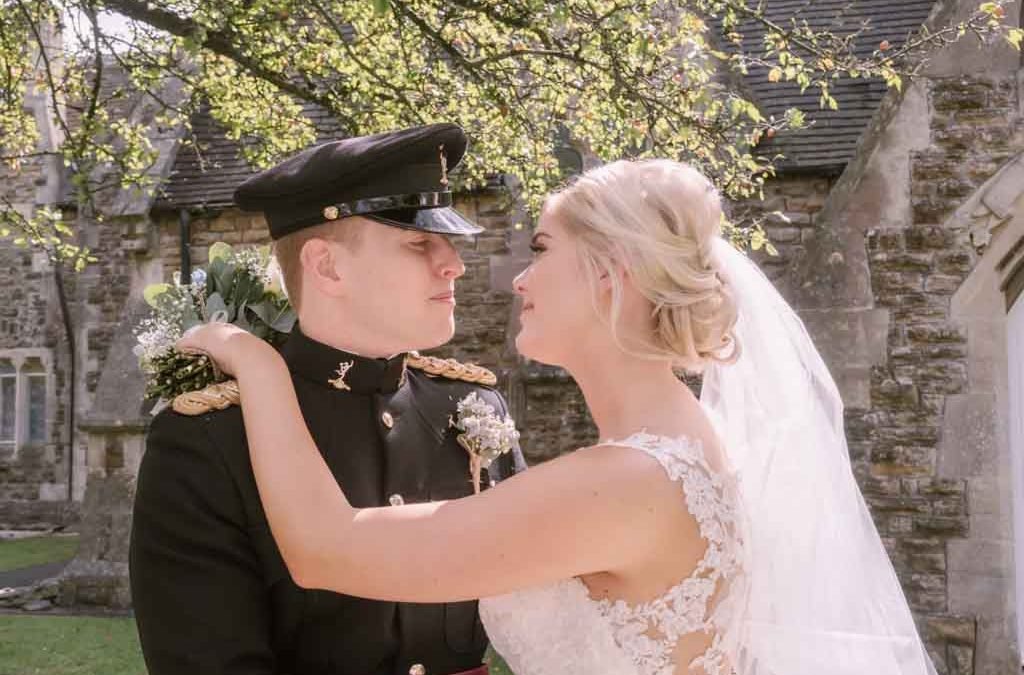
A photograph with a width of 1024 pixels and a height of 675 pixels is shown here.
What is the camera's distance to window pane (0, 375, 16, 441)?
65.7 ft

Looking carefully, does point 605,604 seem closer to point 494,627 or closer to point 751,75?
point 494,627

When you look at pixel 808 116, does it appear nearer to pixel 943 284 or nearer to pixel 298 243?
pixel 943 284

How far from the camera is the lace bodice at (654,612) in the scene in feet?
8.07

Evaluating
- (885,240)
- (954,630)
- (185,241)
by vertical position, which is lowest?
(954,630)

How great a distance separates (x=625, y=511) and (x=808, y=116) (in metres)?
11.1

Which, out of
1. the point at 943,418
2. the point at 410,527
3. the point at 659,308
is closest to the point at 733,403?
the point at 659,308

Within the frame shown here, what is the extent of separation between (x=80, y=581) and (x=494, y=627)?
10900 millimetres

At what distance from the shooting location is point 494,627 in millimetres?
2666

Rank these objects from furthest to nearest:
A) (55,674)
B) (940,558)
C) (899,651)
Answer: (55,674)
(940,558)
(899,651)

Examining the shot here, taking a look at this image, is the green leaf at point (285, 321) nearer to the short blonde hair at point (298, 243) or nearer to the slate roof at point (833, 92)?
the short blonde hair at point (298, 243)

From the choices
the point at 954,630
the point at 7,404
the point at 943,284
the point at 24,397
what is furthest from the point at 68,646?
the point at 7,404

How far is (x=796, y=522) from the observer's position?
116 inches

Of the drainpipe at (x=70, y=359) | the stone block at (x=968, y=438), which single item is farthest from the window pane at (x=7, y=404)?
the stone block at (x=968, y=438)

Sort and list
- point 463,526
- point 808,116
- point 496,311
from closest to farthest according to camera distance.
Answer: point 463,526, point 808,116, point 496,311
